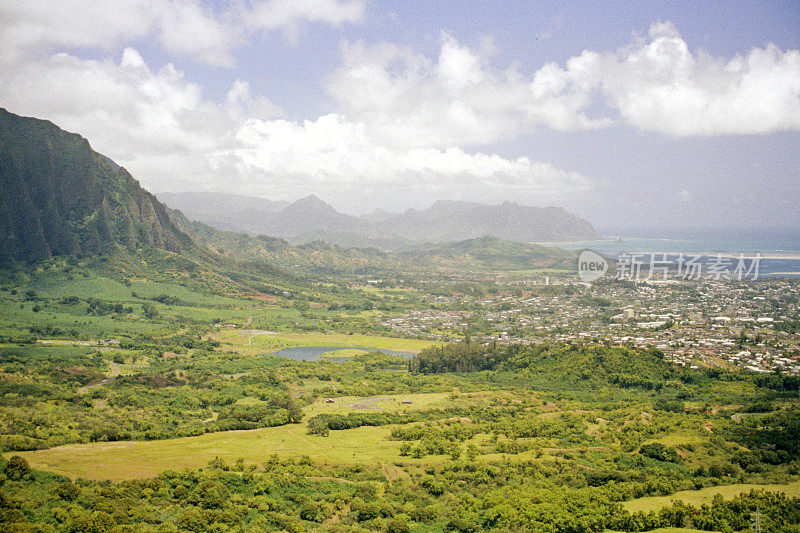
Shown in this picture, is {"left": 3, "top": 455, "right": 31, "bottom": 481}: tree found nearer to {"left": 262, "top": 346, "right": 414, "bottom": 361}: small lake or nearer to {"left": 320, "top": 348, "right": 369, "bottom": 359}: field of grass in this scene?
{"left": 262, "top": 346, "right": 414, "bottom": 361}: small lake

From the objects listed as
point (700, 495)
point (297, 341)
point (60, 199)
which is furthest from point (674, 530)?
point (60, 199)

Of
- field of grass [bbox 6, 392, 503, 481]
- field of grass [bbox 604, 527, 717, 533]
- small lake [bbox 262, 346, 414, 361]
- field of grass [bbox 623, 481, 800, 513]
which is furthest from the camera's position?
small lake [bbox 262, 346, 414, 361]

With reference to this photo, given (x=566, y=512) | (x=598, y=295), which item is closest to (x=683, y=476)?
(x=566, y=512)

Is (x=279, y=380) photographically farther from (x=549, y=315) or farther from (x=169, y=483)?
(x=549, y=315)

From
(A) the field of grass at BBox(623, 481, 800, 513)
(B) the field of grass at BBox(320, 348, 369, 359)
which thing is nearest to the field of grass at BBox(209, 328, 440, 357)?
(B) the field of grass at BBox(320, 348, 369, 359)

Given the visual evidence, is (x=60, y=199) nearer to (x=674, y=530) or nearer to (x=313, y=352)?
(x=313, y=352)

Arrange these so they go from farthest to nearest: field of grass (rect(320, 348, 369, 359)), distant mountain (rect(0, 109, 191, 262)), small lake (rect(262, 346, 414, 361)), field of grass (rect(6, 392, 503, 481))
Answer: distant mountain (rect(0, 109, 191, 262)) → field of grass (rect(320, 348, 369, 359)) → small lake (rect(262, 346, 414, 361)) → field of grass (rect(6, 392, 503, 481))

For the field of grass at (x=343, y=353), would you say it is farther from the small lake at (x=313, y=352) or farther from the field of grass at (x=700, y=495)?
the field of grass at (x=700, y=495)
